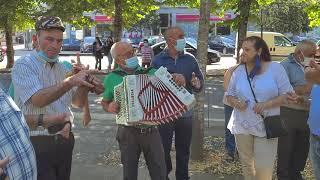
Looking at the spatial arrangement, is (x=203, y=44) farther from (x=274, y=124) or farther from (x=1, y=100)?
(x=1, y=100)

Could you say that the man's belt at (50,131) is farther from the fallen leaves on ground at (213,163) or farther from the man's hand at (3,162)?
the fallen leaves on ground at (213,163)

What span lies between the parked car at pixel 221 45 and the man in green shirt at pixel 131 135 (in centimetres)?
3460

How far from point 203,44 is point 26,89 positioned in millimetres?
3396

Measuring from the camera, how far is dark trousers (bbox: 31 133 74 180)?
11.9 feet

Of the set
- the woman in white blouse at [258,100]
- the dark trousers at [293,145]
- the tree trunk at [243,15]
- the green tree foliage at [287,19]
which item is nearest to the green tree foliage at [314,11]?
the tree trunk at [243,15]

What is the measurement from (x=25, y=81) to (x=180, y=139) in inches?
94.9

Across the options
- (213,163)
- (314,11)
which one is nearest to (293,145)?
(213,163)

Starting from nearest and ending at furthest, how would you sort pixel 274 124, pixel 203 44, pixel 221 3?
pixel 274 124 → pixel 203 44 → pixel 221 3

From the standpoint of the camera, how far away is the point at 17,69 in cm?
360

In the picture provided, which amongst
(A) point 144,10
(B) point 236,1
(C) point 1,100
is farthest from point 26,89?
(A) point 144,10

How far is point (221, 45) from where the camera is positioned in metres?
39.8

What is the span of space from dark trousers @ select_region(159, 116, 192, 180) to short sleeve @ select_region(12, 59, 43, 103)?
2053mm

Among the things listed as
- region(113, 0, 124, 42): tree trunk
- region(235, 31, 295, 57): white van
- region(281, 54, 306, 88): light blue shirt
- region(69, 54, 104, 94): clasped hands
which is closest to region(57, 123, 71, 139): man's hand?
region(69, 54, 104, 94): clasped hands

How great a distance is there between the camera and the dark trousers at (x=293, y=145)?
17.7 feet
